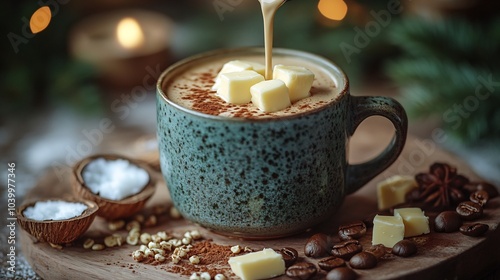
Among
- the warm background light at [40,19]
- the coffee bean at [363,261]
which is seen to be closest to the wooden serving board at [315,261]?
the coffee bean at [363,261]

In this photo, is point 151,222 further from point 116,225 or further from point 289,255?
point 289,255

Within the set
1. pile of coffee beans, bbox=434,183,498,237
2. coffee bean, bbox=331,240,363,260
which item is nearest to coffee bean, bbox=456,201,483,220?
pile of coffee beans, bbox=434,183,498,237

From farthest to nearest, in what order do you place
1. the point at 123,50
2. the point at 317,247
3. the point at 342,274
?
1. the point at 123,50
2. the point at 317,247
3. the point at 342,274

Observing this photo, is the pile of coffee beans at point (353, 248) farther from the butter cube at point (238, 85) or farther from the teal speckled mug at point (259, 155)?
the butter cube at point (238, 85)

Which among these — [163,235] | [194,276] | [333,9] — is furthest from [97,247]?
[333,9]

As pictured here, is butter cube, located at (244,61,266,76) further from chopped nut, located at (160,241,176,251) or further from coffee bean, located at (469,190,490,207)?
coffee bean, located at (469,190,490,207)
